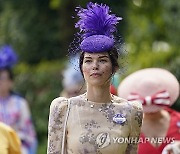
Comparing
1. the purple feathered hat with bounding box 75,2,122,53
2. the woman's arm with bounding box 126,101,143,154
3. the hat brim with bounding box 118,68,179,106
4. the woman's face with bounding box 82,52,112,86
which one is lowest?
the woman's arm with bounding box 126,101,143,154

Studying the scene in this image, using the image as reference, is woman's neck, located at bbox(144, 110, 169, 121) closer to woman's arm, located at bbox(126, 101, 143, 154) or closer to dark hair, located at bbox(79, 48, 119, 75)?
woman's arm, located at bbox(126, 101, 143, 154)

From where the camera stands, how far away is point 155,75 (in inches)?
279

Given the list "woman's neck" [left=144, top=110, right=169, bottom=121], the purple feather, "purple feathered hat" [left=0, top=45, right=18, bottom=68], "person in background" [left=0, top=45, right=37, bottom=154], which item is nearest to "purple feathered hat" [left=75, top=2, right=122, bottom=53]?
the purple feather

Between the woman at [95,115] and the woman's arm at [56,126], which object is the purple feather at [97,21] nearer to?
the woman at [95,115]

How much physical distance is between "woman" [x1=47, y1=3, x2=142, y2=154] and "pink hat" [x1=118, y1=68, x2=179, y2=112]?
122 cm

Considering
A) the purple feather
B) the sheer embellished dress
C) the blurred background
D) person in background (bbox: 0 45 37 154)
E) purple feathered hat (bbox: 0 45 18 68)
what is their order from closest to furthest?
the sheer embellished dress → the purple feather → person in background (bbox: 0 45 37 154) → purple feathered hat (bbox: 0 45 18 68) → the blurred background

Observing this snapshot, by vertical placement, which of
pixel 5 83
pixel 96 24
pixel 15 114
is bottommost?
pixel 15 114

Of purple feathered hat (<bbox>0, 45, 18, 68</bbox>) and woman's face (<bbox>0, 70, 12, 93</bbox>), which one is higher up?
purple feathered hat (<bbox>0, 45, 18, 68</bbox>)

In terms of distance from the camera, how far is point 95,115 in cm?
562

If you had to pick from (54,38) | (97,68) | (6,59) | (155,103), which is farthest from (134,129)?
(54,38)

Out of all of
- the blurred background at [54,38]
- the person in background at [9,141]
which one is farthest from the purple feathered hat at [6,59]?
the person in background at [9,141]

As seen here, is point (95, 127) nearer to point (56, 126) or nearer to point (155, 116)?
point (56, 126)

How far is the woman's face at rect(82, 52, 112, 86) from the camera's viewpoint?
5590mm

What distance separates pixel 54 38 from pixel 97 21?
1067 centimetres
